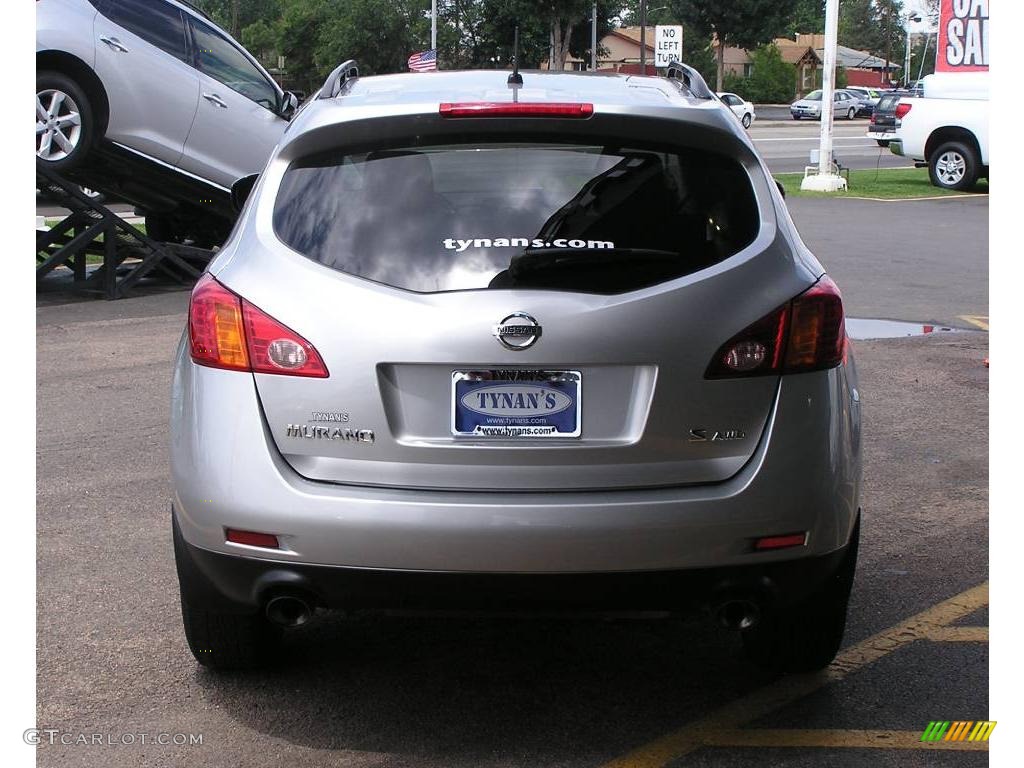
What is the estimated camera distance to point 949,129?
24359mm

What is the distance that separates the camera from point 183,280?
508 inches

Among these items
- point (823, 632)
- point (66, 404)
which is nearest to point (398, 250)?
point (823, 632)

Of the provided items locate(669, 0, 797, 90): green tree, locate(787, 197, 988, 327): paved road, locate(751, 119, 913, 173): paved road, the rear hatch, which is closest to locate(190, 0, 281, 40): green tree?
locate(669, 0, 797, 90): green tree

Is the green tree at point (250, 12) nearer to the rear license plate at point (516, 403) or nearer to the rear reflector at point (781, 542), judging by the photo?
the rear license plate at point (516, 403)

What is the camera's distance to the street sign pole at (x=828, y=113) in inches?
915

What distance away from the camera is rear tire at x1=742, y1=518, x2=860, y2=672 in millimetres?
3904

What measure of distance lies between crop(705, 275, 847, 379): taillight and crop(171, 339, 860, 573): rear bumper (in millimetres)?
55

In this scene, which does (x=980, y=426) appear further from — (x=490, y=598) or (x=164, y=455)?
(x=490, y=598)

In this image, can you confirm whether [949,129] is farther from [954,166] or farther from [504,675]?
[504,675]

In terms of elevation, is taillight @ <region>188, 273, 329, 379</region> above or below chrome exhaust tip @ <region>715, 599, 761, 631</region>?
above

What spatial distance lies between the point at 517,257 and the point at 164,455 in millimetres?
3849

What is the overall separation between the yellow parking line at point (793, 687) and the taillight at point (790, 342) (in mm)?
1067

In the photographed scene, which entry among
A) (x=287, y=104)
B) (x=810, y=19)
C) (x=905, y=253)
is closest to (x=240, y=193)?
(x=287, y=104)

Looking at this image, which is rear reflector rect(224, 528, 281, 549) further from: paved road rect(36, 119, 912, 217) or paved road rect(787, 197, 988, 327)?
Answer: paved road rect(36, 119, 912, 217)
